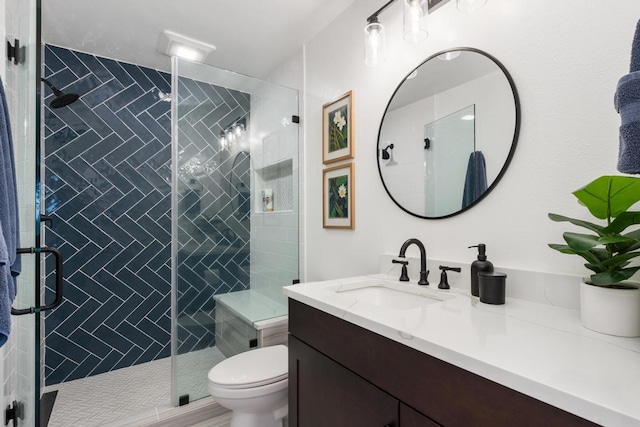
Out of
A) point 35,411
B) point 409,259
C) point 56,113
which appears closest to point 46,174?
point 56,113

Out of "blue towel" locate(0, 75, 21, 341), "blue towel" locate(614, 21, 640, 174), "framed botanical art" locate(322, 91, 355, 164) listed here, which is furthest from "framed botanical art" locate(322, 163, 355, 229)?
"blue towel" locate(0, 75, 21, 341)

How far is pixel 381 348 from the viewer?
0.89 metres

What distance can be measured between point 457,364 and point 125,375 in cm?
275

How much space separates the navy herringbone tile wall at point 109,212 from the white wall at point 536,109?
1.39 meters

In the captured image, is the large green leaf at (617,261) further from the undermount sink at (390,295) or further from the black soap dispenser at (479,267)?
the undermount sink at (390,295)

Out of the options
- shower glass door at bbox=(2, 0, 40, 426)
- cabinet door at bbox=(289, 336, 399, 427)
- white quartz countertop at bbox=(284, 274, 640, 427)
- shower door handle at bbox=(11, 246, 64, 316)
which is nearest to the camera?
white quartz countertop at bbox=(284, 274, 640, 427)

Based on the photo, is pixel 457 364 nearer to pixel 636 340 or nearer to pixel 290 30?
pixel 636 340

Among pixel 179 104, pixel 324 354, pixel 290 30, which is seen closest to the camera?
pixel 324 354

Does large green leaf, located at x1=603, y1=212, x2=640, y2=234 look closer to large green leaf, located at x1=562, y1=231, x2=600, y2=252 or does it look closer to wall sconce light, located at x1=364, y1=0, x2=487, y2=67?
large green leaf, located at x1=562, y1=231, x2=600, y2=252

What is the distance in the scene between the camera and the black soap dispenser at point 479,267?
1128mm

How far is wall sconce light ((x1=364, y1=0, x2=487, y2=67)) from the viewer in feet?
3.82

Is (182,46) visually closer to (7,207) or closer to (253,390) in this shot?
(7,207)

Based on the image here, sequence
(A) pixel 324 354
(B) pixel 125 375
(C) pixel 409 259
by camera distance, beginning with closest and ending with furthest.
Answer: (A) pixel 324 354 < (C) pixel 409 259 < (B) pixel 125 375

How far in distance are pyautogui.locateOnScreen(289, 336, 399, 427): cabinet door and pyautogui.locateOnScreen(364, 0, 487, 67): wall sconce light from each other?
1333mm
